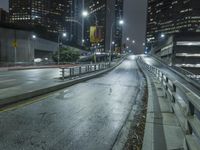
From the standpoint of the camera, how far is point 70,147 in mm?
5797

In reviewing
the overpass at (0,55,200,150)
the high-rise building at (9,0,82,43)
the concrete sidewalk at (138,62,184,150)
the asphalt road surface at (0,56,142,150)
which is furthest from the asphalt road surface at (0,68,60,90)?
the high-rise building at (9,0,82,43)

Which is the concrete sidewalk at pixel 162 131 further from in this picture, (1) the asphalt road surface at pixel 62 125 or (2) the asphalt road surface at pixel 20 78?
(2) the asphalt road surface at pixel 20 78

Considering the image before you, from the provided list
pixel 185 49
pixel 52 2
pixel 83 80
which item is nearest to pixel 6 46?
pixel 83 80

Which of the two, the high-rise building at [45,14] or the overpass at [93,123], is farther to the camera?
the high-rise building at [45,14]

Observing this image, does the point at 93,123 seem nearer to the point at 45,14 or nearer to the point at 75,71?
the point at 75,71

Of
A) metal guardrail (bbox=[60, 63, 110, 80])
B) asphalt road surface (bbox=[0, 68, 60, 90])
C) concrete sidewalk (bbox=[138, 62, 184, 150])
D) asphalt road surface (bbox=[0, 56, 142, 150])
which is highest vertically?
metal guardrail (bbox=[60, 63, 110, 80])

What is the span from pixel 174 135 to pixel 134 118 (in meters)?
2.79

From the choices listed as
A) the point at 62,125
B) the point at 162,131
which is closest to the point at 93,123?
the point at 62,125

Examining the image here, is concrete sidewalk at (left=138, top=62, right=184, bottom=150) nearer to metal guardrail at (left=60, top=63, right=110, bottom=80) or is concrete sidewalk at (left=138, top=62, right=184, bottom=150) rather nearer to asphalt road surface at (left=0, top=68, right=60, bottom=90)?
asphalt road surface at (left=0, top=68, right=60, bottom=90)

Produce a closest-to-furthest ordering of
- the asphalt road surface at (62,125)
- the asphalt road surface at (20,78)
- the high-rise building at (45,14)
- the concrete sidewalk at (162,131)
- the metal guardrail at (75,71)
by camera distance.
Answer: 1. the concrete sidewalk at (162,131)
2. the asphalt road surface at (62,125)
3. the asphalt road surface at (20,78)
4. the metal guardrail at (75,71)
5. the high-rise building at (45,14)

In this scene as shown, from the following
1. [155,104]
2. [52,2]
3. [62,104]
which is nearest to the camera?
[155,104]

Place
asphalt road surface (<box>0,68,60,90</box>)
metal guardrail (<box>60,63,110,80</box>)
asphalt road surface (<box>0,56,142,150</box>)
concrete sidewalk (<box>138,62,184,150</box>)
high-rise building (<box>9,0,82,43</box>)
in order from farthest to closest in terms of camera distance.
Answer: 1. high-rise building (<box>9,0,82,43</box>)
2. metal guardrail (<box>60,63,110,80</box>)
3. asphalt road surface (<box>0,68,60,90</box>)
4. asphalt road surface (<box>0,56,142,150</box>)
5. concrete sidewalk (<box>138,62,184,150</box>)

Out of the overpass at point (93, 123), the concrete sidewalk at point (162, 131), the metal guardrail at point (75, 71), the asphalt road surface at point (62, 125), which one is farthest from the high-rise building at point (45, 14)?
the concrete sidewalk at point (162, 131)

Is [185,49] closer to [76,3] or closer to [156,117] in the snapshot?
[76,3]
